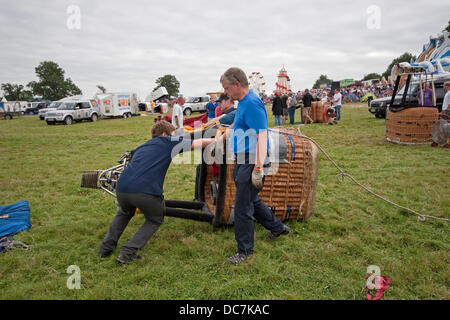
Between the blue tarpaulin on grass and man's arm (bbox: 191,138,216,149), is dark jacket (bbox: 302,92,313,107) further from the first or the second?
the blue tarpaulin on grass

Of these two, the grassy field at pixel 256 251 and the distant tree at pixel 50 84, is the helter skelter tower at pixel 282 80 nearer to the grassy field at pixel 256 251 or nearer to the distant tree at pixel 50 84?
the grassy field at pixel 256 251

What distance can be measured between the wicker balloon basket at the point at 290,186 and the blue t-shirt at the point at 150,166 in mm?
739

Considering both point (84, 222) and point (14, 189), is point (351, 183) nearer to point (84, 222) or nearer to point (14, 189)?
point (84, 222)

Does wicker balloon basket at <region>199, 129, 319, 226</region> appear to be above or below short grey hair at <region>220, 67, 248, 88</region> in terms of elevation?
below

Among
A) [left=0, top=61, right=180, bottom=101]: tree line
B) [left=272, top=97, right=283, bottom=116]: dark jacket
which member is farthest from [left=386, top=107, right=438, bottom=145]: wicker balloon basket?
[left=0, top=61, right=180, bottom=101]: tree line

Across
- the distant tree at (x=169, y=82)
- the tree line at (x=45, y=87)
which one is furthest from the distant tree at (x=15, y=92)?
the distant tree at (x=169, y=82)

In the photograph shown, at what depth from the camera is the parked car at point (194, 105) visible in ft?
96.2

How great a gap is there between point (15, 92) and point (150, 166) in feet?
322

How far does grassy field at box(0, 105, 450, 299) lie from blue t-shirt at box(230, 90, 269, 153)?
3.80ft

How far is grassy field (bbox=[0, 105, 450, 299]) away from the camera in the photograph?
257cm

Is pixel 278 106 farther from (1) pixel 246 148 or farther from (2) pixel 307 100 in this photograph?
(1) pixel 246 148

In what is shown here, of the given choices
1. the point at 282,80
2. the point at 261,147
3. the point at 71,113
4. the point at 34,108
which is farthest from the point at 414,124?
the point at 34,108
